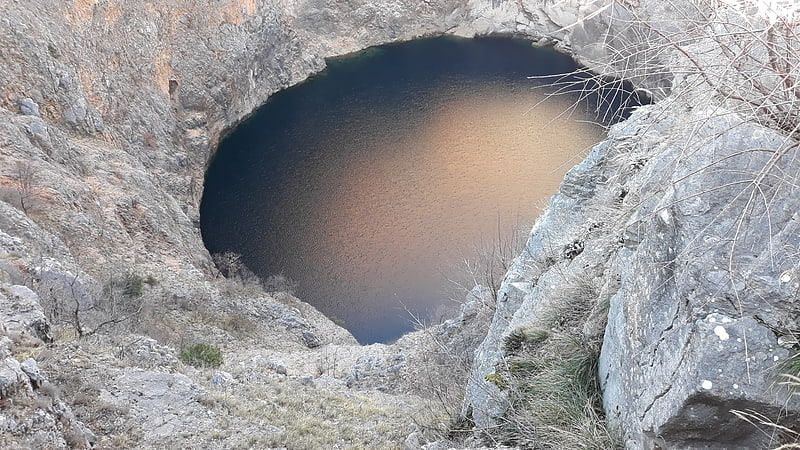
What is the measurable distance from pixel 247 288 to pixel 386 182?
1428cm

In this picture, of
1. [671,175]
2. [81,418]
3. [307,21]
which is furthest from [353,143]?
[671,175]

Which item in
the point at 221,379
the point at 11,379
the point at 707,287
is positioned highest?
the point at 707,287

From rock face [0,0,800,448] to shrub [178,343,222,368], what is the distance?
130 centimetres

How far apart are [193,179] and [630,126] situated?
3296 cm

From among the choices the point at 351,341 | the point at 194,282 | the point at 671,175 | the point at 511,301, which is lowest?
the point at 351,341

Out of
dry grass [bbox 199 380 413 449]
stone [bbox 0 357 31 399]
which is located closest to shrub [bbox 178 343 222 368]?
dry grass [bbox 199 380 413 449]

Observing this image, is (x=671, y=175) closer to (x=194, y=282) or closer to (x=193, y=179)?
(x=194, y=282)

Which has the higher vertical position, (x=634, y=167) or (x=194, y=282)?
(x=634, y=167)

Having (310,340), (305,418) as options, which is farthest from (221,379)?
(310,340)

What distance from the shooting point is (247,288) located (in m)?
25.6

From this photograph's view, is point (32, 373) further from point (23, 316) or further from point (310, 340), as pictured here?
point (310, 340)

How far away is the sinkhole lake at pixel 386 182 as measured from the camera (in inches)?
1192

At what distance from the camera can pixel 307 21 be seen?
61312mm

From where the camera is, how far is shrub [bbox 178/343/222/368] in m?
15.0
